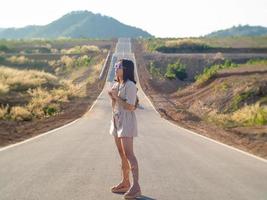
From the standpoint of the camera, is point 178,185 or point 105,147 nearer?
point 178,185

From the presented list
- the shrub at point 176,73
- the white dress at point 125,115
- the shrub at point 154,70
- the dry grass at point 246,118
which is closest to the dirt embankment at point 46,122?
the dry grass at point 246,118

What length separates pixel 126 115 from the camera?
8.97 meters

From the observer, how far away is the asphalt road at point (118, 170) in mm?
9367

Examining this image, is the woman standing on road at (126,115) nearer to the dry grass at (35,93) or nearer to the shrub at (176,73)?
the dry grass at (35,93)

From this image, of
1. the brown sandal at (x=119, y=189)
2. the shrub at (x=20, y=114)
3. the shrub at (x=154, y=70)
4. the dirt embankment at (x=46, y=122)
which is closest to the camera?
the brown sandal at (x=119, y=189)

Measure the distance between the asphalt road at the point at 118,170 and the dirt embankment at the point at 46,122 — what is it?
Result: 170 centimetres

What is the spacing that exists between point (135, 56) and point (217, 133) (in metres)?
68.4

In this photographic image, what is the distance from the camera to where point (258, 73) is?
152ft

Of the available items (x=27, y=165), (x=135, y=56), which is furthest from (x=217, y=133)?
(x=135, y=56)

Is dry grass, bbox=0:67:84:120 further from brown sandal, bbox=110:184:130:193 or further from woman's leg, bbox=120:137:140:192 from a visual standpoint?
woman's leg, bbox=120:137:140:192

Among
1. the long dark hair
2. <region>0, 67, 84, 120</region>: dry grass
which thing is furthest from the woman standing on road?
<region>0, 67, 84, 120</region>: dry grass

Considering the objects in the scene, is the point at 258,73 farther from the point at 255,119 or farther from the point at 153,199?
the point at 153,199

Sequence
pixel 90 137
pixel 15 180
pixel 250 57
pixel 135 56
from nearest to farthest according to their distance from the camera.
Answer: pixel 15 180
pixel 90 137
pixel 250 57
pixel 135 56

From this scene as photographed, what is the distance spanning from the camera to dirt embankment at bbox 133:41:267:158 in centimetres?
2219
